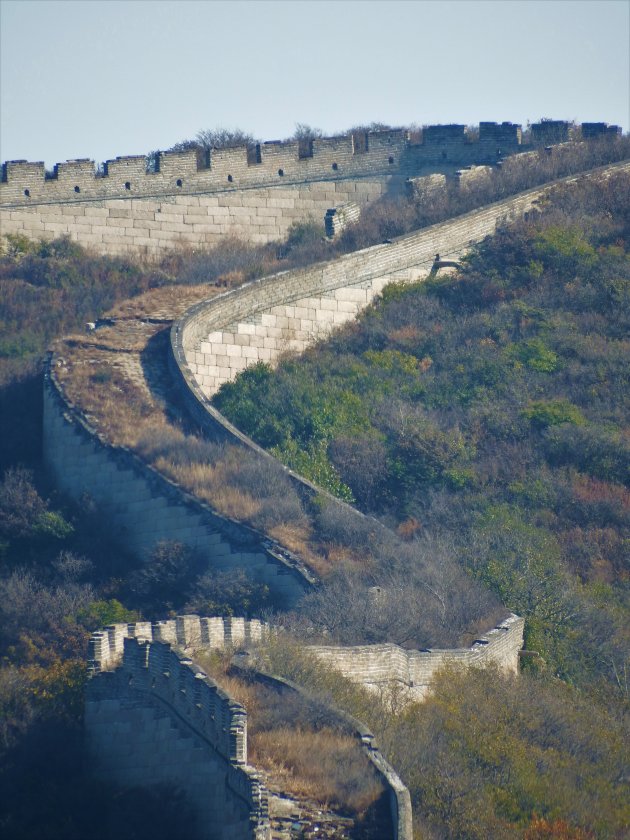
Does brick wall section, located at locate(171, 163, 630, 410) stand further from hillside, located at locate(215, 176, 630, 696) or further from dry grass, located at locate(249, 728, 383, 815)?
dry grass, located at locate(249, 728, 383, 815)

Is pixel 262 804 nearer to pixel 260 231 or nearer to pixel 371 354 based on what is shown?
pixel 371 354

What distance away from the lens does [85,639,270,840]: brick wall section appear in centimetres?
1934

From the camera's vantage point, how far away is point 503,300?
3691cm

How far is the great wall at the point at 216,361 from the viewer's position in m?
20.6

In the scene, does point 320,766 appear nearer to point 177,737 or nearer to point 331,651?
point 177,737


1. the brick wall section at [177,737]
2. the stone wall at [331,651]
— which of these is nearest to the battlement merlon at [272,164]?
the stone wall at [331,651]

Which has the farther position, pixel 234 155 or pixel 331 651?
pixel 234 155

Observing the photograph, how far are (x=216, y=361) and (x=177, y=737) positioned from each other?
13.8 metres

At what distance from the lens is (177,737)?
20.8 metres

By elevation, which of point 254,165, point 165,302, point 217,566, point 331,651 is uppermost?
point 254,165

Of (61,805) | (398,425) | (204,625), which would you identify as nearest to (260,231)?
(398,425)

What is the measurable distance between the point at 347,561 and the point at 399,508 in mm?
3450

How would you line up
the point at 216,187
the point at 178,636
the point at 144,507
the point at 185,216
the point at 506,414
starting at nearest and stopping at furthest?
the point at 178,636
the point at 144,507
the point at 506,414
the point at 185,216
the point at 216,187

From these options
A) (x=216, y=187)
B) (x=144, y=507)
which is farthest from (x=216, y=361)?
(x=216, y=187)
